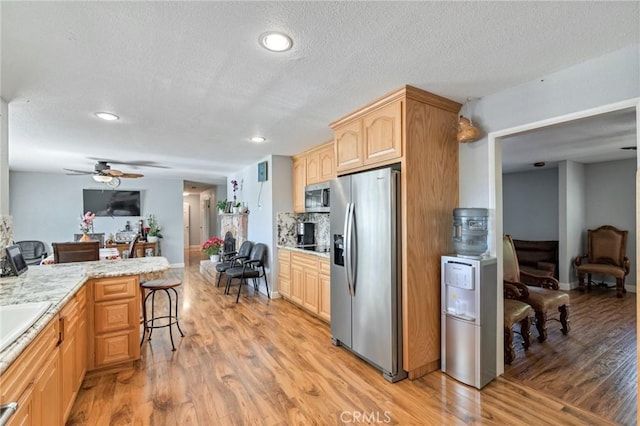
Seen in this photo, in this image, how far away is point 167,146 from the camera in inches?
167

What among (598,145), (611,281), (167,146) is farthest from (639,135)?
(611,281)

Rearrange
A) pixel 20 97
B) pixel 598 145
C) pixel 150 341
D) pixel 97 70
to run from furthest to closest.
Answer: pixel 598 145 < pixel 150 341 < pixel 20 97 < pixel 97 70

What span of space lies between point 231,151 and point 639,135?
4341 millimetres

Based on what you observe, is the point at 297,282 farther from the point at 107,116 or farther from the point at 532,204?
the point at 532,204

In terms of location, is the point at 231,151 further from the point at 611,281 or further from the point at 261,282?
the point at 611,281

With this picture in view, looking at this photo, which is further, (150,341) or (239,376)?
(150,341)

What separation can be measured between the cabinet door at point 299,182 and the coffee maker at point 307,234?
27 centimetres

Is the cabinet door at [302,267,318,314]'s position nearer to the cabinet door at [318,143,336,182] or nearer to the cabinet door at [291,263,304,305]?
the cabinet door at [291,263,304,305]

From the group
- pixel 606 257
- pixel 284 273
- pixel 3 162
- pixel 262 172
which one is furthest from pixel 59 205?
pixel 606 257

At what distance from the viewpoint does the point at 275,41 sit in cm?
172

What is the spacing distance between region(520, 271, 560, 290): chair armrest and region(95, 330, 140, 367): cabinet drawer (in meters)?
4.46

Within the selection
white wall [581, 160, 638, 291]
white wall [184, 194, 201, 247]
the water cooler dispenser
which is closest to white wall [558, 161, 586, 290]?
white wall [581, 160, 638, 291]

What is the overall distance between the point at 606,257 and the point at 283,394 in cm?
600

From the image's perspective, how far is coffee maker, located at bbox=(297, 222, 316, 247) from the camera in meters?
4.92
